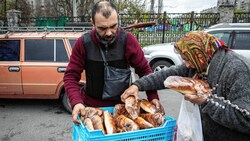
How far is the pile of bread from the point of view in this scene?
155 centimetres

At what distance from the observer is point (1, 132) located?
416 cm

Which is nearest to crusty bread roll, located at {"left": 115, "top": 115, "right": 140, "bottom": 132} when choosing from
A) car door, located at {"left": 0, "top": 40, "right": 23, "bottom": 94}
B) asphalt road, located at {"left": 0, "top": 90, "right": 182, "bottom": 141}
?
asphalt road, located at {"left": 0, "top": 90, "right": 182, "bottom": 141}

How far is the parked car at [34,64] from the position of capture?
15.4ft

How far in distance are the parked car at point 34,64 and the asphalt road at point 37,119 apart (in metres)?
0.36

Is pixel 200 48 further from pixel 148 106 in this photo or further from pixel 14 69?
pixel 14 69

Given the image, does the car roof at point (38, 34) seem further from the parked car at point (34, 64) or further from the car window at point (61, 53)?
the car window at point (61, 53)

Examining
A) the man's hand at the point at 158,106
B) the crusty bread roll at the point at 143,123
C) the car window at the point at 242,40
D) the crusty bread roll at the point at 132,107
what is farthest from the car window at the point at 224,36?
the crusty bread roll at the point at 143,123

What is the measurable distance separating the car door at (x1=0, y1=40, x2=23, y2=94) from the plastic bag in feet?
12.7

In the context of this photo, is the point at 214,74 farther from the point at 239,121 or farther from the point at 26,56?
the point at 26,56

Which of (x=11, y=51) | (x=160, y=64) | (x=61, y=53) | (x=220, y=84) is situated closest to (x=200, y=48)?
(x=220, y=84)

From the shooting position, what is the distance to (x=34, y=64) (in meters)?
4.71

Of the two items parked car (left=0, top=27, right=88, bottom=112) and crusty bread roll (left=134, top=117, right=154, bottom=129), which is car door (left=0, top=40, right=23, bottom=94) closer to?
parked car (left=0, top=27, right=88, bottom=112)

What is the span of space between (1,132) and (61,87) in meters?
1.23

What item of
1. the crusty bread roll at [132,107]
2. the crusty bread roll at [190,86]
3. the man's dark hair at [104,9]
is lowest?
the crusty bread roll at [132,107]
